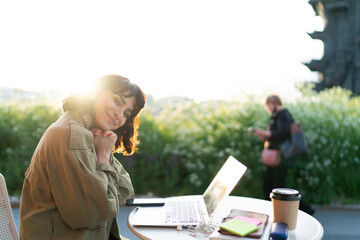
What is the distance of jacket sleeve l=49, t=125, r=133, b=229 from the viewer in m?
1.56

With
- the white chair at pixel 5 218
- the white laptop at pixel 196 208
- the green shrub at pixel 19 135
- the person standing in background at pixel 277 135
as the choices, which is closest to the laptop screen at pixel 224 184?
the white laptop at pixel 196 208

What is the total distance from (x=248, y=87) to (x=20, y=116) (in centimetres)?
432

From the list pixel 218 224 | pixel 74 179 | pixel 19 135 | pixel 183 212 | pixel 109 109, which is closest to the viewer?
pixel 74 179

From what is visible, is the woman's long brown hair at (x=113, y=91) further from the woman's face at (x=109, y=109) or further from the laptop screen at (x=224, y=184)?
the laptop screen at (x=224, y=184)

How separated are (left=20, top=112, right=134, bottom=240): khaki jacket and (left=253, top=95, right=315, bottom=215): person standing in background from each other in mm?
3335

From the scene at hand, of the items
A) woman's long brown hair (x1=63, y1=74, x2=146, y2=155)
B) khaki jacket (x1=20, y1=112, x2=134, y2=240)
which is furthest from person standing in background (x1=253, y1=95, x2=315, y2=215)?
khaki jacket (x1=20, y1=112, x2=134, y2=240)

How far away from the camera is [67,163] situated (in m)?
1.56

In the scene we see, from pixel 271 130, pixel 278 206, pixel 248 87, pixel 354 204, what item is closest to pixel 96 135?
pixel 278 206

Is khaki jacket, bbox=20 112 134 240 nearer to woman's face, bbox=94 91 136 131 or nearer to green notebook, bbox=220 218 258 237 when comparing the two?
woman's face, bbox=94 91 136 131

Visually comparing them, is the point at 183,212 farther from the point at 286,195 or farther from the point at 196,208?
the point at 286,195

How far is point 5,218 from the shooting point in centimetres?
195

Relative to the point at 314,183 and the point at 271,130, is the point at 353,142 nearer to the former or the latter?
the point at 314,183

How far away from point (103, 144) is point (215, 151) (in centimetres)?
411

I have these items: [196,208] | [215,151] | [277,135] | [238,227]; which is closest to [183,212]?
[196,208]
